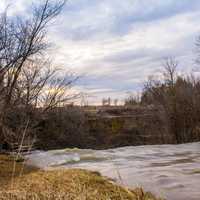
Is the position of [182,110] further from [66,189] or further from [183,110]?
[66,189]

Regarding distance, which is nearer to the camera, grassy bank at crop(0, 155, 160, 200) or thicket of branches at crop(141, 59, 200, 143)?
grassy bank at crop(0, 155, 160, 200)

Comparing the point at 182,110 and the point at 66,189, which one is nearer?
the point at 66,189

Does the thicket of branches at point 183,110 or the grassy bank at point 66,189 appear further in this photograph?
the thicket of branches at point 183,110

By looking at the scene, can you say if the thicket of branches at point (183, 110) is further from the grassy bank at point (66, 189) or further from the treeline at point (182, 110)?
the grassy bank at point (66, 189)

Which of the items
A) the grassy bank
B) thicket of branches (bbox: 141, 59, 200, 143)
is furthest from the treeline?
the grassy bank

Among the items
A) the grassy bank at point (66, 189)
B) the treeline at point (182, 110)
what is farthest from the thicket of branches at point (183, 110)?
the grassy bank at point (66, 189)

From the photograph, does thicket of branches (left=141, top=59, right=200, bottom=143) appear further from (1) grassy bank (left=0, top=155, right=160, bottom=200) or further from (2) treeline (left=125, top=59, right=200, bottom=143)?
(1) grassy bank (left=0, top=155, right=160, bottom=200)

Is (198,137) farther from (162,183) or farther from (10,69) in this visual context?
(162,183)

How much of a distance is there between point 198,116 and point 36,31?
908cm

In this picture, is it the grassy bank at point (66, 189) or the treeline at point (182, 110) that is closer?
the grassy bank at point (66, 189)

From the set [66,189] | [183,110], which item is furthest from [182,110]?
[66,189]

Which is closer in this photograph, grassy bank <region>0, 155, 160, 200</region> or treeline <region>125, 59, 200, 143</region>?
grassy bank <region>0, 155, 160, 200</region>

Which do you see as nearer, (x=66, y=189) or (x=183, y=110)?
(x=66, y=189)

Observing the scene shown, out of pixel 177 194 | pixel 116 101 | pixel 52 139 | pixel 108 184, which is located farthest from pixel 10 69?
pixel 116 101
